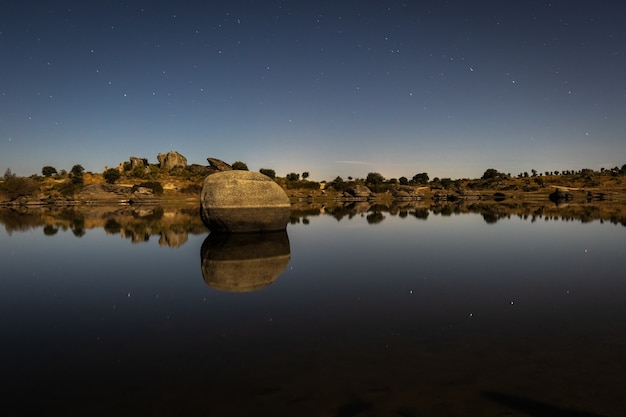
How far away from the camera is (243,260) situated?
1163 centimetres

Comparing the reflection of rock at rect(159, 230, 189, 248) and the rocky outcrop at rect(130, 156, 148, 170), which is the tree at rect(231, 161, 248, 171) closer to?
the rocky outcrop at rect(130, 156, 148, 170)

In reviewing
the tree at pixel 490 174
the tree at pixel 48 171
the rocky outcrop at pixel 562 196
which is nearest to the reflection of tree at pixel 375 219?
the rocky outcrop at pixel 562 196

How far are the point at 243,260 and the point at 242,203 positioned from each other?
20.6 feet

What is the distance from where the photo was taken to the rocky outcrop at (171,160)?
123m

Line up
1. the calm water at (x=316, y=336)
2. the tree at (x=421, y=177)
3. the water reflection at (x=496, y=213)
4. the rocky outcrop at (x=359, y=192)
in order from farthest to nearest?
the tree at (x=421, y=177) → the rocky outcrop at (x=359, y=192) → the water reflection at (x=496, y=213) → the calm water at (x=316, y=336)

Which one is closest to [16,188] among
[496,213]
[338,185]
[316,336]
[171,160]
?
[171,160]

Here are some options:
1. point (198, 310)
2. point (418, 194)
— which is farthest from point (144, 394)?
point (418, 194)

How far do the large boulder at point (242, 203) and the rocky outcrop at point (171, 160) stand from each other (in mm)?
111672

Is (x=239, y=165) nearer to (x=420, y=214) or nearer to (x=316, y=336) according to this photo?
(x=420, y=214)

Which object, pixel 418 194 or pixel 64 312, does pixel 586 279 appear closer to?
pixel 64 312

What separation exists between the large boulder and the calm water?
545cm

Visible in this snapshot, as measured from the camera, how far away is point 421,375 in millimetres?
4434

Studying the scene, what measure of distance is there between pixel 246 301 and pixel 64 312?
3347 mm

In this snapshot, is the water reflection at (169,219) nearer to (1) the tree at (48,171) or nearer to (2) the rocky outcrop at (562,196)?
(2) the rocky outcrop at (562,196)
